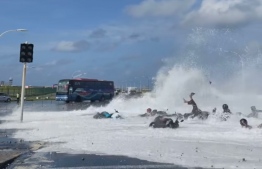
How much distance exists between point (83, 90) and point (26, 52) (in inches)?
1544

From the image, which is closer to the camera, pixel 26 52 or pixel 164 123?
pixel 164 123

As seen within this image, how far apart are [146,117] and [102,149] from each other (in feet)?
52.8

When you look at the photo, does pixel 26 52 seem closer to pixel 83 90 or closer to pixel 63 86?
pixel 63 86

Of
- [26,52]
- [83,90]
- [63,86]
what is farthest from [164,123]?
[83,90]

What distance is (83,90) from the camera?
60500 millimetres

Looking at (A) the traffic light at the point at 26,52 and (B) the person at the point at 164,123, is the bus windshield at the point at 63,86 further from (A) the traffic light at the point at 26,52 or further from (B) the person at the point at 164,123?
(B) the person at the point at 164,123

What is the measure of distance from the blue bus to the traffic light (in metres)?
35.8

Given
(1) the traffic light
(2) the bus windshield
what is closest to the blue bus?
(2) the bus windshield

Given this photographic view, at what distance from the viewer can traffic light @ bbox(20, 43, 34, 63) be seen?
21344 mm

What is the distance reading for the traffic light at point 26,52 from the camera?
70.0 ft

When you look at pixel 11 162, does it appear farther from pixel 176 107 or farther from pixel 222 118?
pixel 176 107

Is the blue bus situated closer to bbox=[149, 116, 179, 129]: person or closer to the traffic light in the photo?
the traffic light

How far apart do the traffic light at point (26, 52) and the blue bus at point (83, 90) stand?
35.8 meters

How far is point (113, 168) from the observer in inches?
392
